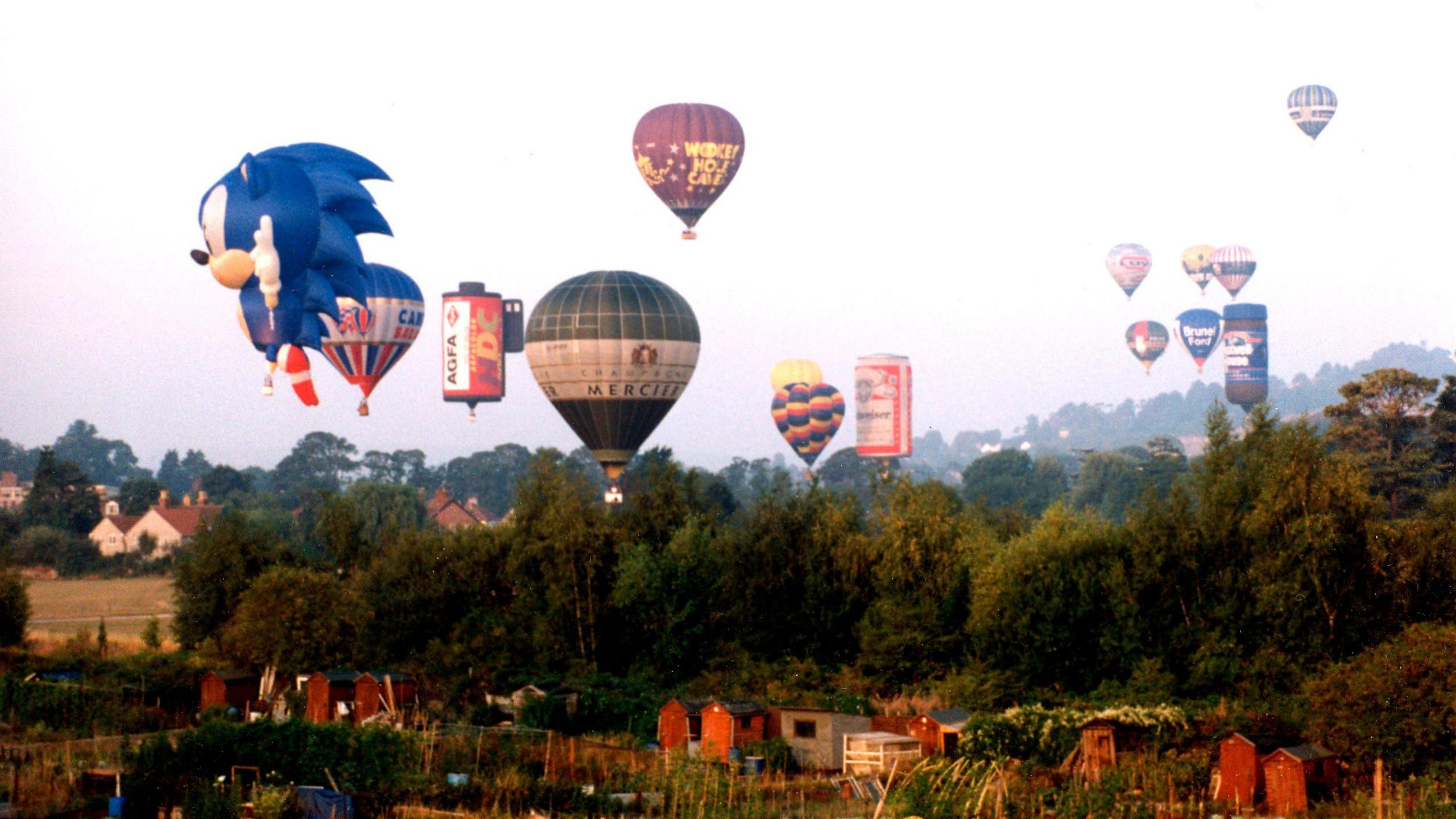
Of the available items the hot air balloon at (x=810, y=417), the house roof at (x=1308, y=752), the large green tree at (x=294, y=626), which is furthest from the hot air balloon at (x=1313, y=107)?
the house roof at (x=1308, y=752)

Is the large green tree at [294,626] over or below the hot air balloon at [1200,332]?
below

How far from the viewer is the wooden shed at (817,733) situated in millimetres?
31125

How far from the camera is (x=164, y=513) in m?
95.4

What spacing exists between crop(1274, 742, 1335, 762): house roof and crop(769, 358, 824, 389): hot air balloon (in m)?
84.6

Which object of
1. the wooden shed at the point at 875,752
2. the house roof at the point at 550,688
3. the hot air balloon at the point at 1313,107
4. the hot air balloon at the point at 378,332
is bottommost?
the wooden shed at the point at 875,752

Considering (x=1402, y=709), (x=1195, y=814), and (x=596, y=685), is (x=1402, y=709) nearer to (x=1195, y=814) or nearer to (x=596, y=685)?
(x=1195, y=814)

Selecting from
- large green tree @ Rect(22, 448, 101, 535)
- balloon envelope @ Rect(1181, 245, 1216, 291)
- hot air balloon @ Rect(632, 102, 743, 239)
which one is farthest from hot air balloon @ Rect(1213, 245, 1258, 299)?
large green tree @ Rect(22, 448, 101, 535)

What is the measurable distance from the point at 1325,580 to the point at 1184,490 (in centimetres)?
382

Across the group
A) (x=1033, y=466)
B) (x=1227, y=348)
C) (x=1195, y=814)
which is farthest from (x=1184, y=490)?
(x=1033, y=466)

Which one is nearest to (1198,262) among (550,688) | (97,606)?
(97,606)

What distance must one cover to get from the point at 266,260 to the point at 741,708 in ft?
40.9

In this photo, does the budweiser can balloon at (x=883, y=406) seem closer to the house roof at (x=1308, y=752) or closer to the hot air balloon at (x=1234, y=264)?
the hot air balloon at (x=1234, y=264)

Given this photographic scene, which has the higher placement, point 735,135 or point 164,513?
point 735,135

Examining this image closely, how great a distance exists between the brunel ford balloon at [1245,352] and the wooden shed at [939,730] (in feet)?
308
